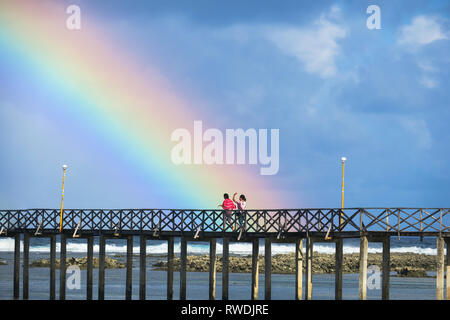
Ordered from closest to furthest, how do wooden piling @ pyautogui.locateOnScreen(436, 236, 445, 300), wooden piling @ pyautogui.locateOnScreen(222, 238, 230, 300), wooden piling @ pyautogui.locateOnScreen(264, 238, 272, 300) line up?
wooden piling @ pyautogui.locateOnScreen(436, 236, 445, 300)
wooden piling @ pyautogui.locateOnScreen(264, 238, 272, 300)
wooden piling @ pyautogui.locateOnScreen(222, 238, 230, 300)

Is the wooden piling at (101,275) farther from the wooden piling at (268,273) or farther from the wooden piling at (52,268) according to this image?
the wooden piling at (268,273)

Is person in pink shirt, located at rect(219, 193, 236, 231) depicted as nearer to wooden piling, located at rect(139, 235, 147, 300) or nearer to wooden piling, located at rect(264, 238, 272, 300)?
wooden piling, located at rect(264, 238, 272, 300)

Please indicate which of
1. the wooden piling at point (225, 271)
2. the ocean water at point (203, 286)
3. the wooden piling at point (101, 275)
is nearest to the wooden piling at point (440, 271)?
the wooden piling at point (225, 271)

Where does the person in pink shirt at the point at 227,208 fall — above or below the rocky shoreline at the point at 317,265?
above

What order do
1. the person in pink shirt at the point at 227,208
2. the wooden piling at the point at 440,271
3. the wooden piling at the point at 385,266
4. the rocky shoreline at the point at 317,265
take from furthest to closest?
1. the rocky shoreline at the point at 317,265
2. the person in pink shirt at the point at 227,208
3. the wooden piling at the point at 385,266
4. the wooden piling at the point at 440,271

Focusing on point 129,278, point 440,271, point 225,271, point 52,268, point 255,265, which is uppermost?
point 440,271

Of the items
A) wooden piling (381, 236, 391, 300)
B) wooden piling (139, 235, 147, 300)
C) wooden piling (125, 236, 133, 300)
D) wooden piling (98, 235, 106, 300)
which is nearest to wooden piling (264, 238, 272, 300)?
wooden piling (381, 236, 391, 300)

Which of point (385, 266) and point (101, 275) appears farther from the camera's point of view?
point (101, 275)

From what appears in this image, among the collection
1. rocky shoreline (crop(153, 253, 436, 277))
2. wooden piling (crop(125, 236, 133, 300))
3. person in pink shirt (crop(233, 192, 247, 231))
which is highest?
person in pink shirt (crop(233, 192, 247, 231))

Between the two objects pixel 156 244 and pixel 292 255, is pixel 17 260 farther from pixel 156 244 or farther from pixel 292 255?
pixel 156 244

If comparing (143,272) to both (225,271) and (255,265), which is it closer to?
(225,271)

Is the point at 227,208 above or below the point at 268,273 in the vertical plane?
above

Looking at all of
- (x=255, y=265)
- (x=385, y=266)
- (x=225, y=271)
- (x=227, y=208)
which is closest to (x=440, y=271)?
(x=385, y=266)
